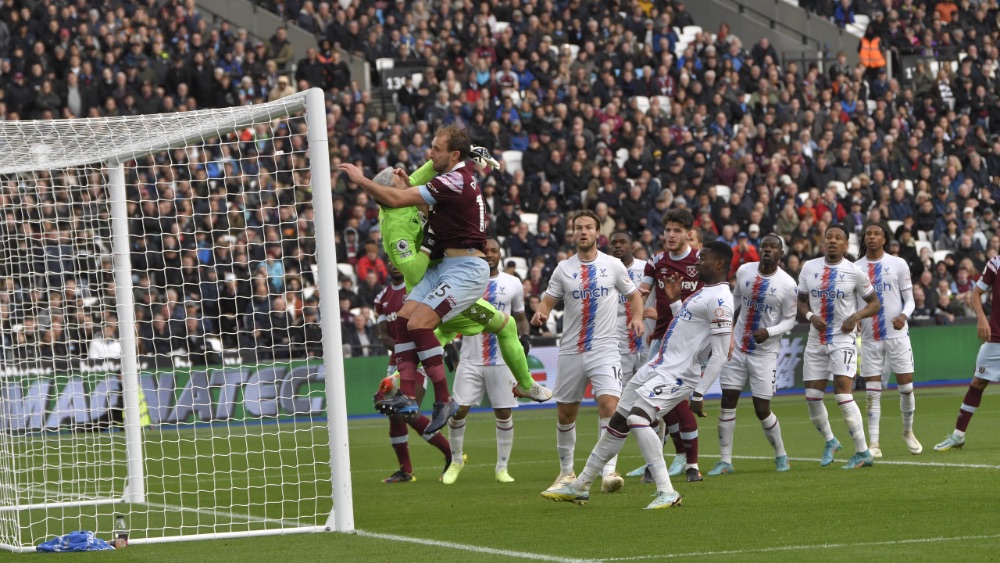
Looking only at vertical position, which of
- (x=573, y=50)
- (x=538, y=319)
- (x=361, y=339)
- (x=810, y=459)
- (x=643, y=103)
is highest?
(x=573, y=50)

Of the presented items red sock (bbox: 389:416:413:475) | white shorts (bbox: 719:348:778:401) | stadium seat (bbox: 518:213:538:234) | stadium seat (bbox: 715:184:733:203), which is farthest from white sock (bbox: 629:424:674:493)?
stadium seat (bbox: 715:184:733:203)

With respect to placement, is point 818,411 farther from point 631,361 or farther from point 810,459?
point 631,361

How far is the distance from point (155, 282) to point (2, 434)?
8897 mm

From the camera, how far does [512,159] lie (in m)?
28.7

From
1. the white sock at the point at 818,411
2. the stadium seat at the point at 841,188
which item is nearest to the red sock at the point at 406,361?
the white sock at the point at 818,411

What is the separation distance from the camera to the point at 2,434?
11.3 meters

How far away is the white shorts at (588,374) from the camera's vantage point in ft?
40.3

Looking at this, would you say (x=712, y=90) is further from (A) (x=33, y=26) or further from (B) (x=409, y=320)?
(B) (x=409, y=320)

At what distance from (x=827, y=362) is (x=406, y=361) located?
17.9ft

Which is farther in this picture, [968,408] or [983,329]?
[968,408]

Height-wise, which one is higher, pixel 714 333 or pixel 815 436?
pixel 714 333

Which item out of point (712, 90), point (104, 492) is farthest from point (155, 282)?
point (712, 90)

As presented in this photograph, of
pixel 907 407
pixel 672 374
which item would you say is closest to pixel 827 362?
pixel 907 407

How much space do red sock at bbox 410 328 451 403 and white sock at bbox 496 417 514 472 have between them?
3.50 metres
